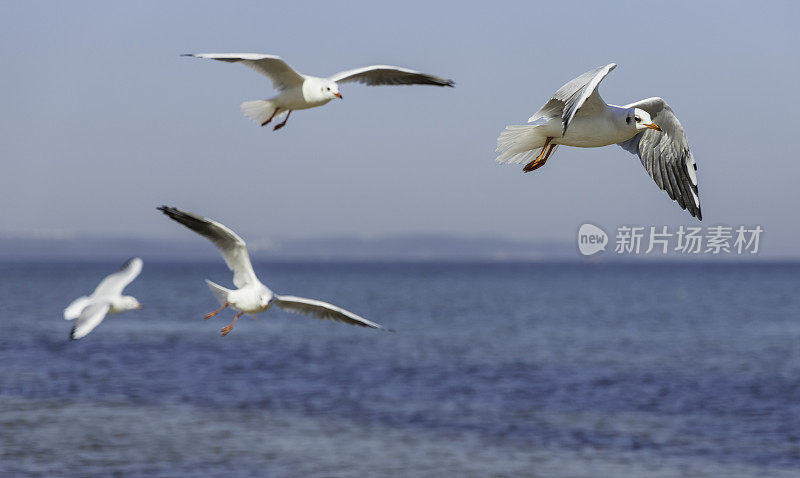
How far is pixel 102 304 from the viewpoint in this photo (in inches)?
370

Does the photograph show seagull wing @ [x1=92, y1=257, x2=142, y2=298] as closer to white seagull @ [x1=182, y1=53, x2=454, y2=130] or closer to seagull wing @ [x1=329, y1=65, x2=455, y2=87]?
white seagull @ [x1=182, y1=53, x2=454, y2=130]

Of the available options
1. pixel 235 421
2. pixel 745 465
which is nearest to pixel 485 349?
pixel 235 421

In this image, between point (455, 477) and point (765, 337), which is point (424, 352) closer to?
Answer: point (765, 337)

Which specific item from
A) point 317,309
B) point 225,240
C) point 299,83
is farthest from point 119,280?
point 299,83

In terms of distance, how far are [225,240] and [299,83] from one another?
1414mm

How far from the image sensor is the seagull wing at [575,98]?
5.15m

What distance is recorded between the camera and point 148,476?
16.0m

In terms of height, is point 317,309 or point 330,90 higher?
point 330,90

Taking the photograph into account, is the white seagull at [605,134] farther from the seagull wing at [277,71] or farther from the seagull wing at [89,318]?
the seagull wing at [89,318]

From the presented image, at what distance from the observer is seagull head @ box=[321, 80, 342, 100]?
24.7 ft

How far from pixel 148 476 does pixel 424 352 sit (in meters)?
18.7

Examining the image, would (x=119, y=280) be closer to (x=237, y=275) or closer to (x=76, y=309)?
(x=76, y=309)

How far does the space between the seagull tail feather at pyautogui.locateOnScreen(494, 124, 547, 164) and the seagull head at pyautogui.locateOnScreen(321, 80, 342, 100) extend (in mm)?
1549

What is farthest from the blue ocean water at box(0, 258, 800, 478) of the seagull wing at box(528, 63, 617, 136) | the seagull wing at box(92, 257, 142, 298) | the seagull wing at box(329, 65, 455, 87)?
the seagull wing at box(528, 63, 617, 136)
